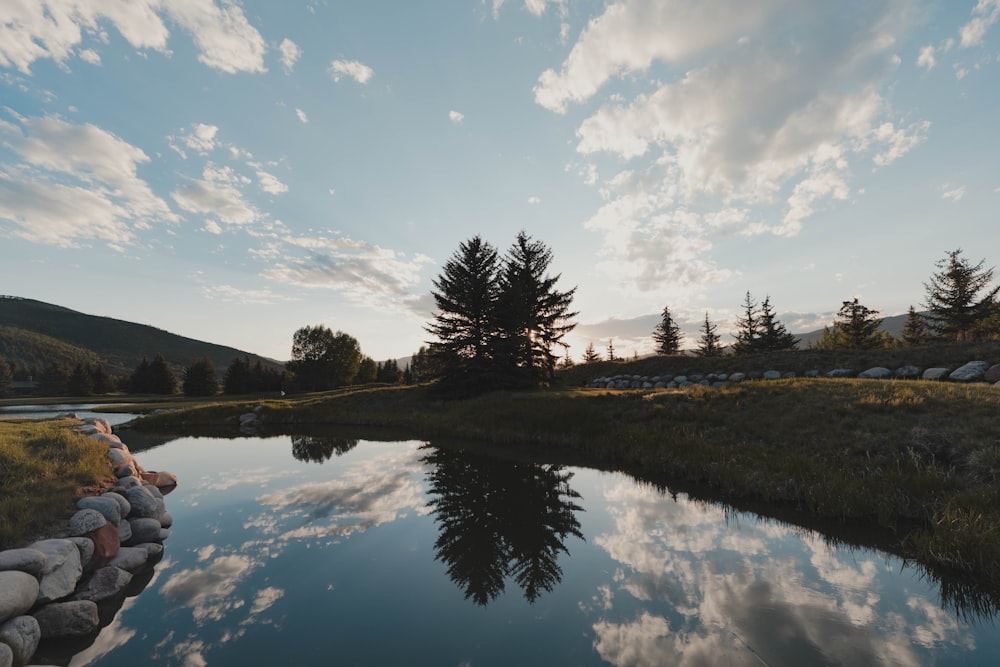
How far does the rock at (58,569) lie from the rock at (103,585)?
0.21 m

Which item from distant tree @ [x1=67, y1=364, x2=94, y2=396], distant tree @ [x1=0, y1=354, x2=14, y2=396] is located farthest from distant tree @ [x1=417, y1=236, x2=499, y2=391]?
distant tree @ [x1=0, y1=354, x2=14, y2=396]

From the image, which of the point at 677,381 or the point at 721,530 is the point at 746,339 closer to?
the point at 677,381

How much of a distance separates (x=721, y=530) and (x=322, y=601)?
8581 mm

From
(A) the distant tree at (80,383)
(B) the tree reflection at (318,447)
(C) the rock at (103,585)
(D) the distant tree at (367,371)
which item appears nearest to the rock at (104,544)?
(C) the rock at (103,585)

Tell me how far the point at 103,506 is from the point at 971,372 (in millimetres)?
32753

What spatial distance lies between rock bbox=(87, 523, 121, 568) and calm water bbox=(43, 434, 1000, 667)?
3.18 feet

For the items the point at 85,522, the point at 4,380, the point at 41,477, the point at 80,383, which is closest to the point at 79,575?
the point at 85,522

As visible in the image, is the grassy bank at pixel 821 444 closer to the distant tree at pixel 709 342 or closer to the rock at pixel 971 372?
the rock at pixel 971 372

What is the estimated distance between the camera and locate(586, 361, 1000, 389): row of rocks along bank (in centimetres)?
1858

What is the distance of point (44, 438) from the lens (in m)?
12.2

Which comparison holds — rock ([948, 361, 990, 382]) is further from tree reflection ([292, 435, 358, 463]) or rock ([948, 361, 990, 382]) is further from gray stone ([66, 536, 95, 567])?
gray stone ([66, 536, 95, 567])

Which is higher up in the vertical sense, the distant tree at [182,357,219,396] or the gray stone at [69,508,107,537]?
the distant tree at [182,357,219,396]

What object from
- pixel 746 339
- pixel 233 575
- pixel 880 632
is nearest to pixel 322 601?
pixel 233 575

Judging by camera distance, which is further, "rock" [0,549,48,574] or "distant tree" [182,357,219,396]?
"distant tree" [182,357,219,396]
